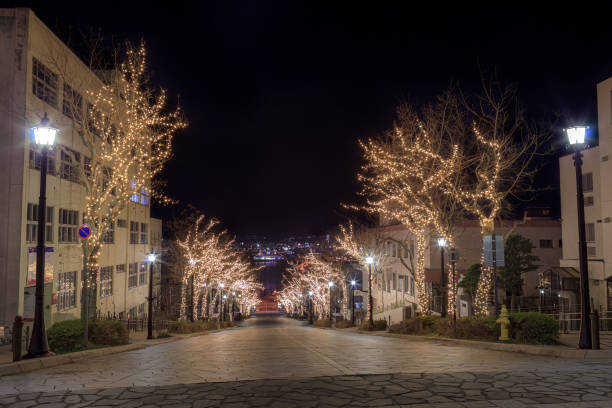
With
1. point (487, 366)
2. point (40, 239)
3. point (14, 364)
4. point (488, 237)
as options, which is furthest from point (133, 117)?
point (487, 366)

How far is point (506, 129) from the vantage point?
65.0ft

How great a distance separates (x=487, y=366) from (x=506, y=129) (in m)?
13.5

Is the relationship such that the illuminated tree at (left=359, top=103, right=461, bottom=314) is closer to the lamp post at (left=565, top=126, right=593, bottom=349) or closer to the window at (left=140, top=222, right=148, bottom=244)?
the lamp post at (left=565, top=126, right=593, bottom=349)

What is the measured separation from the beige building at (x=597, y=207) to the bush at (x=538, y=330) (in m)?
15.0

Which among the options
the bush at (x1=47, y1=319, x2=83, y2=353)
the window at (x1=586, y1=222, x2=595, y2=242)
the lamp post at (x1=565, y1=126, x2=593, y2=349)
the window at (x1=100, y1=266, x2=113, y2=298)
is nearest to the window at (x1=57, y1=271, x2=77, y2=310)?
the window at (x1=100, y1=266, x2=113, y2=298)

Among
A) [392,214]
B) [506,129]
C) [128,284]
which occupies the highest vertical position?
[506,129]

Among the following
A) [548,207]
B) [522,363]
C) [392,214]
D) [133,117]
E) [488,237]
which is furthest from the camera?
[548,207]

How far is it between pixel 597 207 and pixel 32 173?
33.1 metres

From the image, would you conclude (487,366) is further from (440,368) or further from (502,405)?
(502,405)

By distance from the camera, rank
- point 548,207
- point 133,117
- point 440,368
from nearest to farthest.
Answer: point 440,368 < point 133,117 < point 548,207

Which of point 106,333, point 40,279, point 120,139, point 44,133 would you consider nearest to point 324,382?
point 40,279

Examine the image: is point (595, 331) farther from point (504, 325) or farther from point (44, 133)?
point (44, 133)

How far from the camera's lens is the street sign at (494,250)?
1578 centimetres

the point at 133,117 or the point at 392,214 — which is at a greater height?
the point at 133,117
